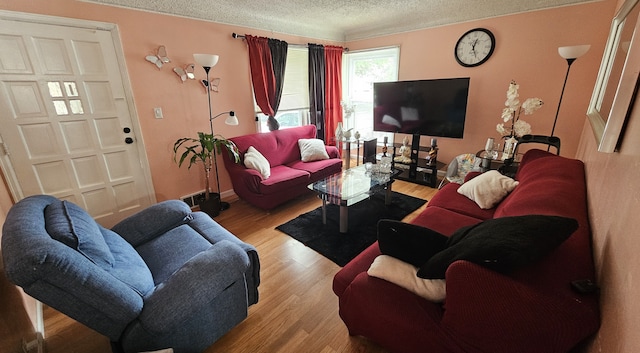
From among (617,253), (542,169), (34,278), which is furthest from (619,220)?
(34,278)

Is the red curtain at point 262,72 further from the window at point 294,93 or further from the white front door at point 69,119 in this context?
the white front door at point 69,119

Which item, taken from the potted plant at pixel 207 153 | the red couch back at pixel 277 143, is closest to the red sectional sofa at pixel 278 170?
the red couch back at pixel 277 143

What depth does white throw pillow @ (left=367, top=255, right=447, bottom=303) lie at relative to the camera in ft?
3.73

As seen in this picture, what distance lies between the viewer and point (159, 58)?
279 centimetres

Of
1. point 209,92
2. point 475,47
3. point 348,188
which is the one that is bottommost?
point 348,188

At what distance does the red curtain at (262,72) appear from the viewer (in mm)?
3504

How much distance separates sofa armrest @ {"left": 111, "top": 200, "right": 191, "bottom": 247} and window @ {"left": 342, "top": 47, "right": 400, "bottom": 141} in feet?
11.0

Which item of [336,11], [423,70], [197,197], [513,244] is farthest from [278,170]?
[513,244]

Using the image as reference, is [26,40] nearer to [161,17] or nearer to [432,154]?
[161,17]

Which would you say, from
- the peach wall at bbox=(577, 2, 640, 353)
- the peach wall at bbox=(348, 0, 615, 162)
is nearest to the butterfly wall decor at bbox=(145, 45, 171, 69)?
the peach wall at bbox=(348, 0, 615, 162)

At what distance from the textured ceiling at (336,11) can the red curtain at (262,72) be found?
23 centimetres

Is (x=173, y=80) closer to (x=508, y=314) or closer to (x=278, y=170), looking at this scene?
(x=278, y=170)

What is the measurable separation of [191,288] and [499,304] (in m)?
1.29

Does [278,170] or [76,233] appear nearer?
[76,233]
